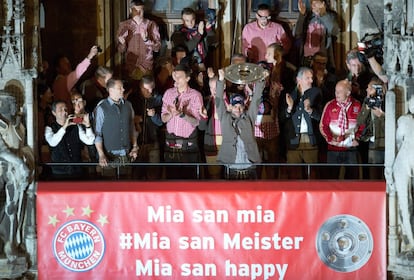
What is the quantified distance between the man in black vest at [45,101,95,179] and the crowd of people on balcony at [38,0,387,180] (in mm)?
14

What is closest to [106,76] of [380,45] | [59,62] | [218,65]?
[59,62]

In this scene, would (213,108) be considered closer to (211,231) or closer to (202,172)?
(202,172)

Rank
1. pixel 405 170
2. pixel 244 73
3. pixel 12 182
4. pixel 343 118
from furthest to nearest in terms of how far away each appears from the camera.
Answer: pixel 343 118
pixel 244 73
pixel 12 182
pixel 405 170

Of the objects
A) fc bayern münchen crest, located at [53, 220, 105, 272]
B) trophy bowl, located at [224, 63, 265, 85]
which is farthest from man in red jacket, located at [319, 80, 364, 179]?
fc bayern münchen crest, located at [53, 220, 105, 272]

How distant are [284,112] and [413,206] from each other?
93.1 inches

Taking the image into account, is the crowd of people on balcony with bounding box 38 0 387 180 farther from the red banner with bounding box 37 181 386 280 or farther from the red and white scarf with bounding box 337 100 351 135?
the red banner with bounding box 37 181 386 280

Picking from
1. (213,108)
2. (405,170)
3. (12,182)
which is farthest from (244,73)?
(12,182)

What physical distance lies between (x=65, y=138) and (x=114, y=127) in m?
0.70

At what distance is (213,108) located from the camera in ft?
60.8

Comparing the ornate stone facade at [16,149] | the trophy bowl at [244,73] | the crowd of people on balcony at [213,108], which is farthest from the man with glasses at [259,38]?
the ornate stone facade at [16,149]

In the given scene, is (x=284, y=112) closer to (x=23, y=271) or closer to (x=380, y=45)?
(x=380, y=45)

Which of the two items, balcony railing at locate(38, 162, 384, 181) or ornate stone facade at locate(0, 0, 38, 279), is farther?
balcony railing at locate(38, 162, 384, 181)

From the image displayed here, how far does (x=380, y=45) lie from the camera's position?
19.0 m

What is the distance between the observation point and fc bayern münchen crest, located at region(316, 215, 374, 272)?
17.5m
